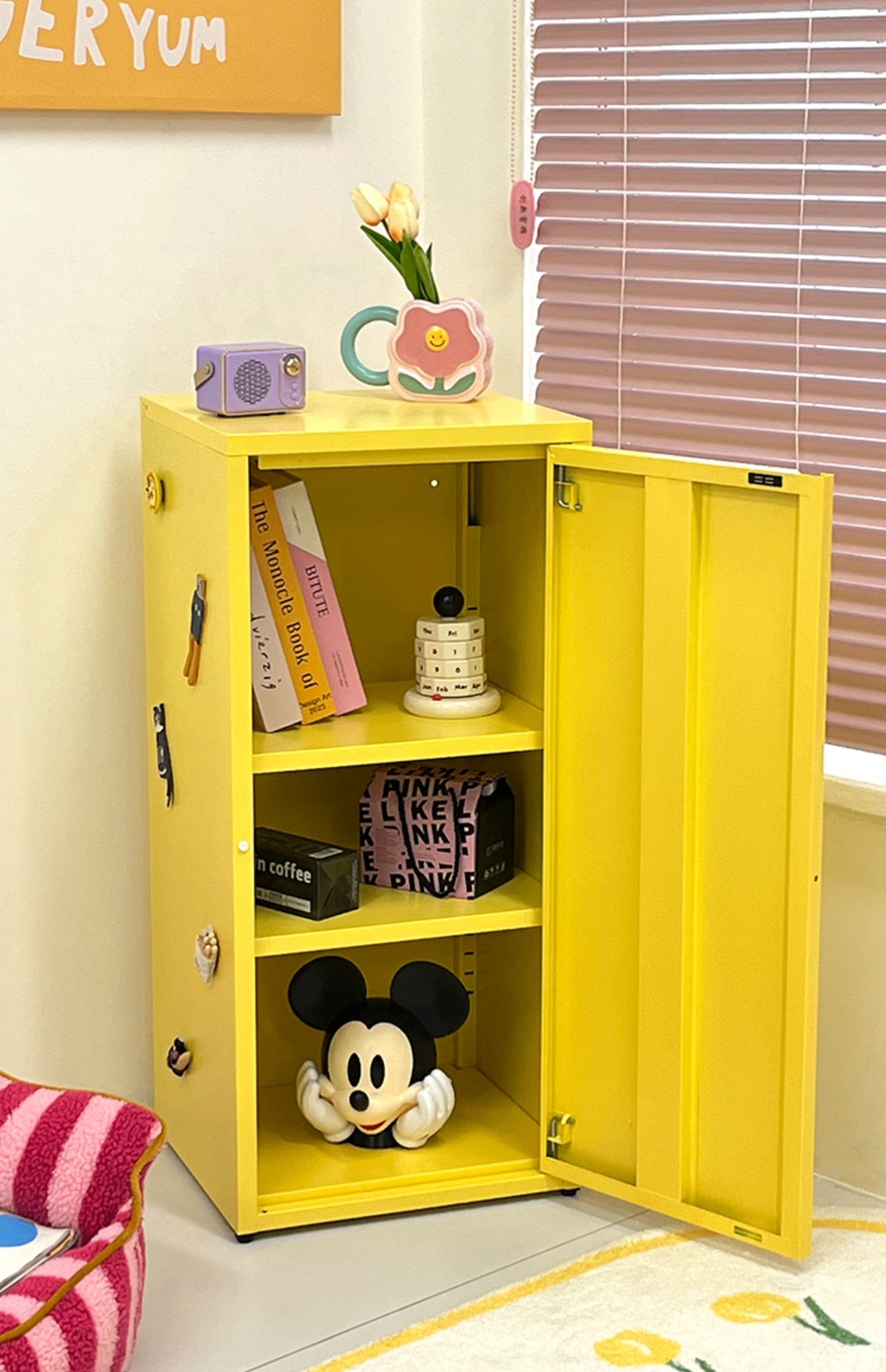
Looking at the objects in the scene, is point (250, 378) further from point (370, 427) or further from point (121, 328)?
point (121, 328)

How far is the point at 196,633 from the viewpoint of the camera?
1742 mm

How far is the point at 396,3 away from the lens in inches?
80.8

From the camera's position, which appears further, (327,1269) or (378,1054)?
(378,1054)

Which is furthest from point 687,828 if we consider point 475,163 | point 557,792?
point 475,163

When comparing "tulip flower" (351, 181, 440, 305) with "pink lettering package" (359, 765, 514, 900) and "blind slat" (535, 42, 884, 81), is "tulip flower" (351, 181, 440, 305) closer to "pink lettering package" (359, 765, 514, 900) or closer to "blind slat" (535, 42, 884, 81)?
"blind slat" (535, 42, 884, 81)

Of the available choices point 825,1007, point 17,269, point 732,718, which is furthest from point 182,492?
point 825,1007

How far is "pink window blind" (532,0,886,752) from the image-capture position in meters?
1.75

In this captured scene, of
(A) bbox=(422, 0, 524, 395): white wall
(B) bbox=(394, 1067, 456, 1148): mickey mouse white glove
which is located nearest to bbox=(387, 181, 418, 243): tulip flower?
(A) bbox=(422, 0, 524, 395): white wall

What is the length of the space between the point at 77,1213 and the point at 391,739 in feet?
1.80

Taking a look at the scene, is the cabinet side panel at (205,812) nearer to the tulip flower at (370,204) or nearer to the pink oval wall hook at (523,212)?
the tulip flower at (370,204)

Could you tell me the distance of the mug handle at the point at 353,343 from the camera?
188 cm

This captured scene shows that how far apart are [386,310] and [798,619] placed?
623 millimetres

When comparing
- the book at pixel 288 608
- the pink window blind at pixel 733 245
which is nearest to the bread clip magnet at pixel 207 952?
the book at pixel 288 608

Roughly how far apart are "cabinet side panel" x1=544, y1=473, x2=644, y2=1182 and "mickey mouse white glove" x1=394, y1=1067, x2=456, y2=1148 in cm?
12
